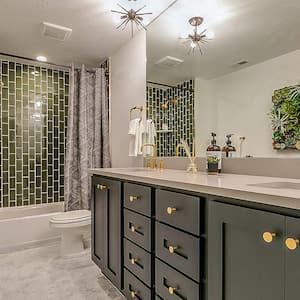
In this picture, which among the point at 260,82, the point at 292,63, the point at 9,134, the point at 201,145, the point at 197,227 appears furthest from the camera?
the point at 9,134

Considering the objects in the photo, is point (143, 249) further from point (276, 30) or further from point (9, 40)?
point (9, 40)

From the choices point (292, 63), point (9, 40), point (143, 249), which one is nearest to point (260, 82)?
point (292, 63)

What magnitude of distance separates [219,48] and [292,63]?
594mm

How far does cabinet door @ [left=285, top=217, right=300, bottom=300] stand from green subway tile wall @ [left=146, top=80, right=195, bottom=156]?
1.39 meters

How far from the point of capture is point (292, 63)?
1403mm

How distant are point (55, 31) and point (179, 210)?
2361 millimetres

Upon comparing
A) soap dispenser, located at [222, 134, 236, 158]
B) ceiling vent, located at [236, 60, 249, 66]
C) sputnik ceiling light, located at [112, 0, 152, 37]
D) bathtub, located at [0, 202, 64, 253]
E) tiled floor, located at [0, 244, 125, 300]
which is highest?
sputnik ceiling light, located at [112, 0, 152, 37]

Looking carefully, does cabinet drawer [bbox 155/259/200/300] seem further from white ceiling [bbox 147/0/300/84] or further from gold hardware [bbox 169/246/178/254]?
white ceiling [bbox 147/0/300/84]

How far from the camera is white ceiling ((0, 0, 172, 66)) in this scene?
219 cm

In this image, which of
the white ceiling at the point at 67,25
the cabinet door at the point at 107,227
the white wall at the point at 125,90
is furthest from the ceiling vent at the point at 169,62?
the cabinet door at the point at 107,227

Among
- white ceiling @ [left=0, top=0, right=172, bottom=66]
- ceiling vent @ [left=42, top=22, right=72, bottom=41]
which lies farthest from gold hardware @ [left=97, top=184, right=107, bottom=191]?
ceiling vent @ [left=42, top=22, right=72, bottom=41]

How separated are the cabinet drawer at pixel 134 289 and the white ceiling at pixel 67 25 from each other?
7.07ft

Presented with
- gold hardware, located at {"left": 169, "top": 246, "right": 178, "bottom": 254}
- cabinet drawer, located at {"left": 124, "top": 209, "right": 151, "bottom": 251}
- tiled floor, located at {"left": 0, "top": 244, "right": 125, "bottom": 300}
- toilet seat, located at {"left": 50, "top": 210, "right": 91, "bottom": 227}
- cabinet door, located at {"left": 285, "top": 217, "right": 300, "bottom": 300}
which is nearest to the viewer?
cabinet door, located at {"left": 285, "top": 217, "right": 300, "bottom": 300}

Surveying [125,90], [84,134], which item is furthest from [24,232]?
[125,90]
